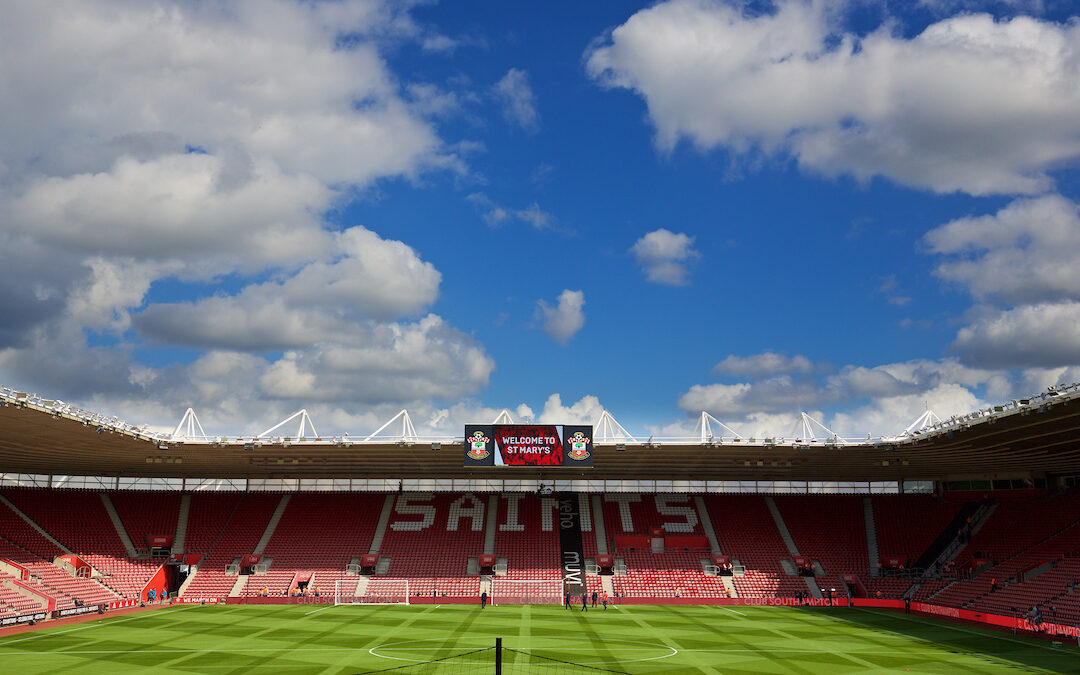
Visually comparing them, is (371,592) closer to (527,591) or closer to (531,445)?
(527,591)

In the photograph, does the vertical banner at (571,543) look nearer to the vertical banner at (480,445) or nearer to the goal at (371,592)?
the goal at (371,592)

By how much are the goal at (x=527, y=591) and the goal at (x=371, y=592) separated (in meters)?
6.86

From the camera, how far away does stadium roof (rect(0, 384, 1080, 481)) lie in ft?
139

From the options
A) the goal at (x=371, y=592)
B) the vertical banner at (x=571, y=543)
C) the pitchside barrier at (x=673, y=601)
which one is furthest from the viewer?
the vertical banner at (x=571, y=543)

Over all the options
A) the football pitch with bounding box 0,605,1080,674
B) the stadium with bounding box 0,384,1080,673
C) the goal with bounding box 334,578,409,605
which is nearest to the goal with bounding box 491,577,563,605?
the stadium with bounding box 0,384,1080,673

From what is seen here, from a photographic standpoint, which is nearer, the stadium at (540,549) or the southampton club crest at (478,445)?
the stadium at (540,549)

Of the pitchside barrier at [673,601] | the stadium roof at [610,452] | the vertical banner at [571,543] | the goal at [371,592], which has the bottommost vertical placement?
the pitchside barrier at [673,601]

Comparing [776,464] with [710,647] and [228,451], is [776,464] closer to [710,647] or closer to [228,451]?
[710,647]

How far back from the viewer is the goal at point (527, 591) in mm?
55812

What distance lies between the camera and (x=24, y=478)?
66.2 metres

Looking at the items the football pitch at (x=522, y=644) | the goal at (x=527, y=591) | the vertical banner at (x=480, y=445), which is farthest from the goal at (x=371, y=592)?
the vertical banner at (x=480, y=445)

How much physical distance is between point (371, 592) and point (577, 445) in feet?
64.7

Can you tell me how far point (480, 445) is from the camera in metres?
53.9

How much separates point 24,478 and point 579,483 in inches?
1908
